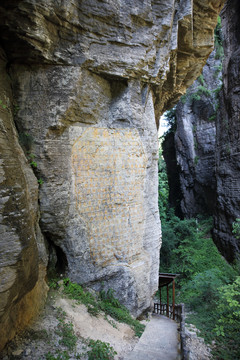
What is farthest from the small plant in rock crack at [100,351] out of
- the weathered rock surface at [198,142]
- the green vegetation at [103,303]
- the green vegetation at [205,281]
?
the weathered rock surface at [198,142]

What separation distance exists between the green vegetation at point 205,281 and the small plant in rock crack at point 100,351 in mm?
2971

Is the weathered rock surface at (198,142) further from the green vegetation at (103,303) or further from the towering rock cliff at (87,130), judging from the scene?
the green vegetation at (103,303)

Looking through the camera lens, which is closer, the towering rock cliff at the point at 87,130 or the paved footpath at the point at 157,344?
the towering rock cliff at the point at 87,130

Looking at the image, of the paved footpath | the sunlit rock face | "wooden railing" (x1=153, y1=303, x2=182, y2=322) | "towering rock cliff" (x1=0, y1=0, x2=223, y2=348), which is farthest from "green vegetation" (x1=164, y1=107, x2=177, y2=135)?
the paved footpath

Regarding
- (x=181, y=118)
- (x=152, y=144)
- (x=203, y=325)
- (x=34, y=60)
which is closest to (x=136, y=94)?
(x=152, y=144)

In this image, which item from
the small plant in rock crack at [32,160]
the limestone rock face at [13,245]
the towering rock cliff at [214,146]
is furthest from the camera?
the towering rock cliff at [214,146]

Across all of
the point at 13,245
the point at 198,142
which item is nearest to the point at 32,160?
the point at 13,245

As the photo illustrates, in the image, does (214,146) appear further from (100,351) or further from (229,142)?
(100,351)

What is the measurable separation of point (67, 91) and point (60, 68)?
43cm

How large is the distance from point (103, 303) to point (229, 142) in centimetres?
981

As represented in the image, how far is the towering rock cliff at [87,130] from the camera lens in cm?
412

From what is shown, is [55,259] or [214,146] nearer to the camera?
[55,259]

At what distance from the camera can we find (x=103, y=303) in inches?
199

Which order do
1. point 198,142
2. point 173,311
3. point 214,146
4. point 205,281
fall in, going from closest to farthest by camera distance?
point 173,311 → point 205,281 → point 214,146 → point 198,142
